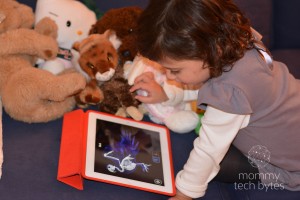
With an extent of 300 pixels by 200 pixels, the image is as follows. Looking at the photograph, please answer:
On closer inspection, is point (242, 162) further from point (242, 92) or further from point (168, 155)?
point (242, 92)

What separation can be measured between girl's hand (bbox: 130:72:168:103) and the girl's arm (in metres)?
0.25

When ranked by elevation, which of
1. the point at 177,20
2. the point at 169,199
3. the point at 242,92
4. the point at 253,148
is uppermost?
the point at 177,20

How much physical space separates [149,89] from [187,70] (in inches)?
11.6

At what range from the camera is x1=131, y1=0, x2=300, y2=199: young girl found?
0.88m

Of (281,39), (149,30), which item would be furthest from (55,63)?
(281,39)

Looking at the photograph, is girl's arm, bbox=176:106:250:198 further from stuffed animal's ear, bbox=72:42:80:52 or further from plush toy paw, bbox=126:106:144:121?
stuffed animal's ear, bbox=72:42:80:52

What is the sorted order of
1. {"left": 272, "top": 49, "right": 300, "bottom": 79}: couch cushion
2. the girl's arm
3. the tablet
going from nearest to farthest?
the girl's arm < the tablet < {"left": 272, "top": 49, "right": 300, "bottom": 79}: couch cushion

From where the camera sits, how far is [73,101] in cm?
127

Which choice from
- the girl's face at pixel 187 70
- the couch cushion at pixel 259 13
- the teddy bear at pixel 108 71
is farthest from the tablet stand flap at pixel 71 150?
the couch cushion at pixel 259 13

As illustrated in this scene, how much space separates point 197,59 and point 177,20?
0.35 ft

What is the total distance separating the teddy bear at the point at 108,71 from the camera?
4.00ft

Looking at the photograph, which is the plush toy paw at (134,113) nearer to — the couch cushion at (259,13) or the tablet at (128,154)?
the tablet at (128,154)

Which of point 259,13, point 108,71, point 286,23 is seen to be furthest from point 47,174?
point 286,23

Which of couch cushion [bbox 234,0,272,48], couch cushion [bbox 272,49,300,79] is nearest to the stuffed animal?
couch cushion [bbox 234,0,272,48]
